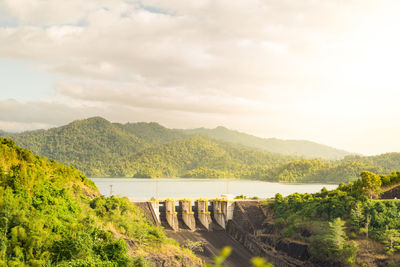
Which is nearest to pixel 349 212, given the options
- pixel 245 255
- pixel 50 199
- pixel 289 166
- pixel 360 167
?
pixel 245 255

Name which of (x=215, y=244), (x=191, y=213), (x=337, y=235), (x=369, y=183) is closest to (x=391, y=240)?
(x=337, y=235)

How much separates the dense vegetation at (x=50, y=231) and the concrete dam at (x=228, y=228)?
43.7ft

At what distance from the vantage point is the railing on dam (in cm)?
6831

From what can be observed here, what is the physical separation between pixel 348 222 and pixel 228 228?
22.5m

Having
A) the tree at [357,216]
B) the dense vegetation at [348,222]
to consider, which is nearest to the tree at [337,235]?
the dense vegetation at [348,222]

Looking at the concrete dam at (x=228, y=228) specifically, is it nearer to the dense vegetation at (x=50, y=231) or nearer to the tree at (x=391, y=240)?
the tree at (x=391, y=240)

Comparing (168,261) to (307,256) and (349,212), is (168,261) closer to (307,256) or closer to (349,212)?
(307,256)

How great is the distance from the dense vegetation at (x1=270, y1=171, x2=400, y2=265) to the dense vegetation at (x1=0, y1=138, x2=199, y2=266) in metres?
18.6

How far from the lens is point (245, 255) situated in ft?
213

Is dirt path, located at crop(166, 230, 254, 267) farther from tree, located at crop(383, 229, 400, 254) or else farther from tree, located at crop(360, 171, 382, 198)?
tree, located at crop(360, 171, 382, 198)

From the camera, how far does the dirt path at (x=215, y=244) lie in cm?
6159

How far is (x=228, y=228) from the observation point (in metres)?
72.7

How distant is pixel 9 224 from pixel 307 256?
4113 cm

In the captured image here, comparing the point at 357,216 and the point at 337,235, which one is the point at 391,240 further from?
the point at 337,235
